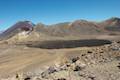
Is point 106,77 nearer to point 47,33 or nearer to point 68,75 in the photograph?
point 68,75

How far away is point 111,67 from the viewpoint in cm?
1251

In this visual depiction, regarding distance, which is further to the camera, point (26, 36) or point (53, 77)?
point (26, 36)

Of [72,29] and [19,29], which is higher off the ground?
[19,29]

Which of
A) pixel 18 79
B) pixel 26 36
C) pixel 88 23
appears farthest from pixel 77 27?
pixel 18 79

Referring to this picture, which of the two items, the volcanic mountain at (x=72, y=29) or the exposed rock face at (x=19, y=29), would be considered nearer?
the volcanic mountain at (x=72, y=29)

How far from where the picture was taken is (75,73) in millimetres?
12430

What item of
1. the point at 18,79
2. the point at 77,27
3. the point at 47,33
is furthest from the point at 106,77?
the point at 77,27

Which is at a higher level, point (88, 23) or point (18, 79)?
point (88, 23)

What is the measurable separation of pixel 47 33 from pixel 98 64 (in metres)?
114

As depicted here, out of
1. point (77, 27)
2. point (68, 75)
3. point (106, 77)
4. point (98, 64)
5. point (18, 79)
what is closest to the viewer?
point (106, 77)

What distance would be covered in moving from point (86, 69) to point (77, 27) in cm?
13162

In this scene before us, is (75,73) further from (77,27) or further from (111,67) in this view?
(77,27)

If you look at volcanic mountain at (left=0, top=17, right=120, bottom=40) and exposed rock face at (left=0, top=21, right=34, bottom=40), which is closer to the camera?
volcanic mountain at (left=0, top=17, right=120, bottom=40)

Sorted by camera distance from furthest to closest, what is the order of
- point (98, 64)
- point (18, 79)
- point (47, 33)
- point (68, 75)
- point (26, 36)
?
point (47, 33) → point (26, 36) → point (18, 79) → point (98, 64) → point (68, 75)
